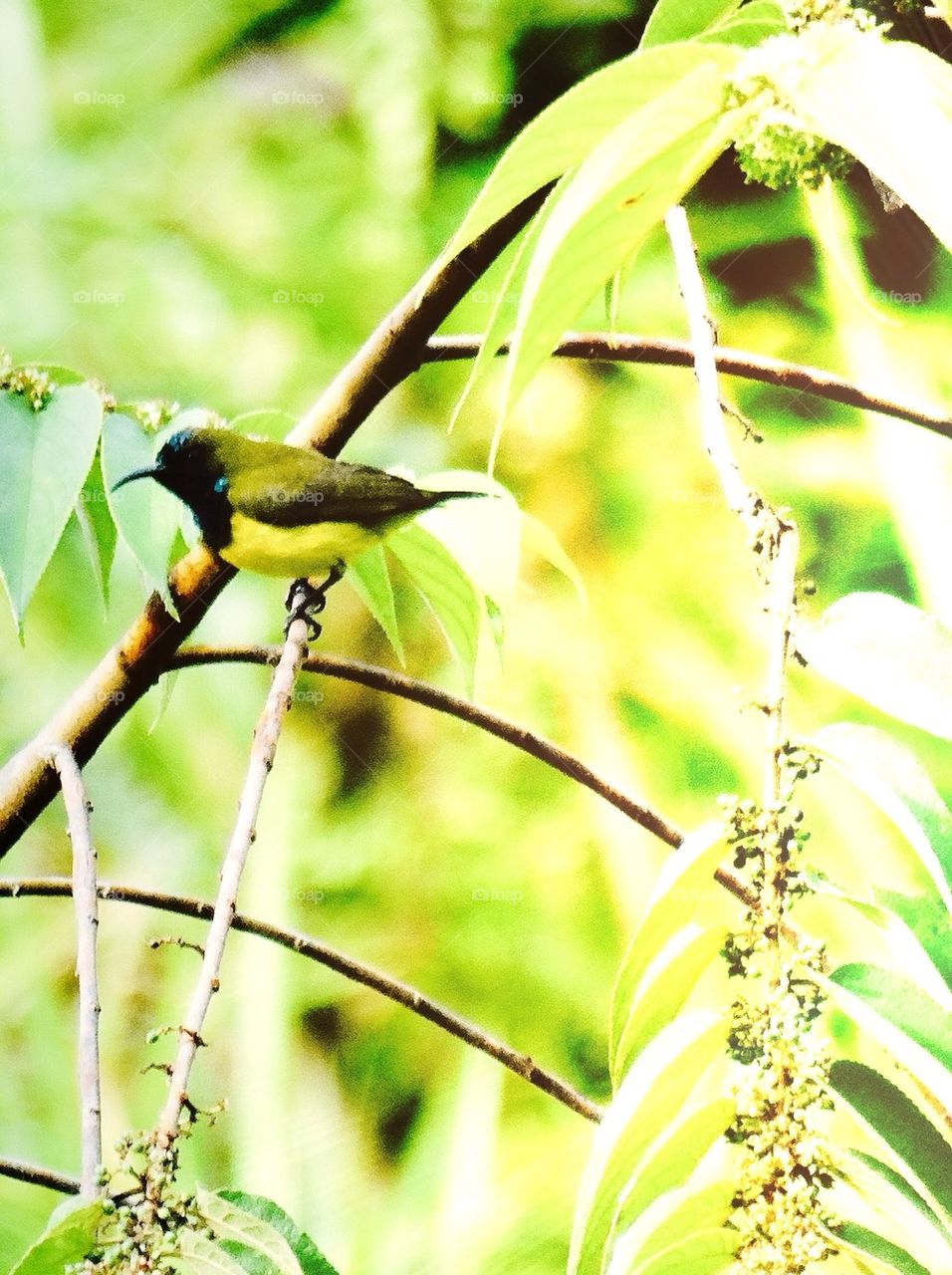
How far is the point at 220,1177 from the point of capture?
3.39 ft

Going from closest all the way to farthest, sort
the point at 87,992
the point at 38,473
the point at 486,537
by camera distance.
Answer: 1. the point at 87,992
2. the point at 38,473
3. the point at 486,537

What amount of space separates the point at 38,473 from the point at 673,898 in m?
0.49

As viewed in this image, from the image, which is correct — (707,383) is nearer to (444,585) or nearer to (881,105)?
(881,105)

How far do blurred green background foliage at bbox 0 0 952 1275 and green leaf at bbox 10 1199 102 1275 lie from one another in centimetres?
61

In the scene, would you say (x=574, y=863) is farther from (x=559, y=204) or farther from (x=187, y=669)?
(x=559, y=204)

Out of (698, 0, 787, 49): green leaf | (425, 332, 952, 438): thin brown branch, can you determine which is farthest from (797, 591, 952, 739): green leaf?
(425, 332, 952, 438): thin brown branch

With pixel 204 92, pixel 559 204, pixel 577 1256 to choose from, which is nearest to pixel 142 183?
pixel 204 92

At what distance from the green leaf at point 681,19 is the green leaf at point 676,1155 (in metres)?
0.45

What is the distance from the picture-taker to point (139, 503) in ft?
2.63

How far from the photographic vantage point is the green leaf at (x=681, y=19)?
0.51 metres

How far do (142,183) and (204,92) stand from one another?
0.34ft

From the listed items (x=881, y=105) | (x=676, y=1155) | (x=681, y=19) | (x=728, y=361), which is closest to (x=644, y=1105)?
(x=676, y=1155)

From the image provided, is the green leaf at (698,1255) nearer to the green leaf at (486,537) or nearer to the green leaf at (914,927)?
the green leaf at (914,927)

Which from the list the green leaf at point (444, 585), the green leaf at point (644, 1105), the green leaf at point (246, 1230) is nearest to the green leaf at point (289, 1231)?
the green leaf at point (246, 1230)
